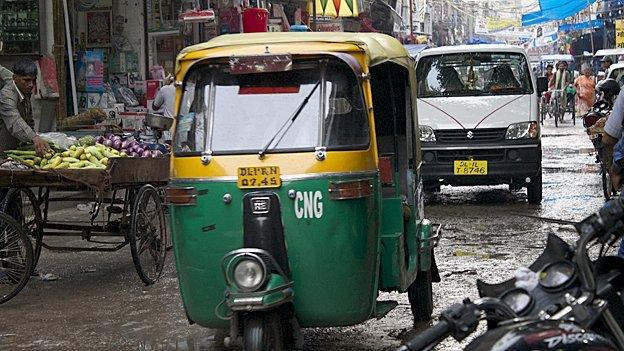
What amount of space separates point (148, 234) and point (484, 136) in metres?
5.94

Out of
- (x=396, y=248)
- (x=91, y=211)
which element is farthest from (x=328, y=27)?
(x=396, y=248)

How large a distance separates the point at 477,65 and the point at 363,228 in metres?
9.10

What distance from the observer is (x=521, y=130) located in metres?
13.8

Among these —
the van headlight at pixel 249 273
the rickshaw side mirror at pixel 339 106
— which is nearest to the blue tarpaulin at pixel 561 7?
the rickshaw side mirror at pixel 339 106

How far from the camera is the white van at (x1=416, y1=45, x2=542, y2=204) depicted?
1376 cm

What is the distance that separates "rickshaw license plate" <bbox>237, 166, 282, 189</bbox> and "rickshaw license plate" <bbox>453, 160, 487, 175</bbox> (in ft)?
27.1

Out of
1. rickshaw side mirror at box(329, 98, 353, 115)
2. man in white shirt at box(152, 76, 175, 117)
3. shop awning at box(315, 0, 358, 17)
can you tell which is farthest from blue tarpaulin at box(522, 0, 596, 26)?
rickshaw side mirror at box(329, 98, 353, 115)

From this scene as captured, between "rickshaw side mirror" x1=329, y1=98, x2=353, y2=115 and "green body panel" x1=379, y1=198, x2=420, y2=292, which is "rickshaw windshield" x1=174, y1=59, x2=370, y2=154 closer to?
"rickshaw side mirror" x1=329, y1=98, x2=353, y2=115

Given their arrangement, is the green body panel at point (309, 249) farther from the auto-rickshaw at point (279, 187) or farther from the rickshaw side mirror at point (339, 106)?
the rickshaw side mirror at point (339, 106)

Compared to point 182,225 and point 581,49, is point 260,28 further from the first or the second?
point 581,49

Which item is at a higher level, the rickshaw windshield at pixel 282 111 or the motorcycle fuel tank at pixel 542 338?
the rickshaw windshield at pixel 282 111

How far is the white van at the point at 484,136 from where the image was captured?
45.1ft

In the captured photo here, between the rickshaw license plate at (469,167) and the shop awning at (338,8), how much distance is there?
1663cm

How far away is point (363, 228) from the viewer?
584cm
